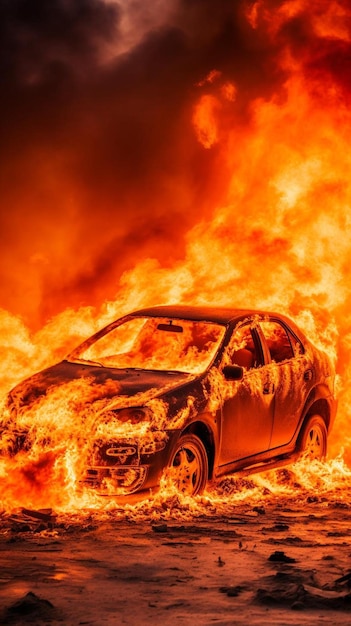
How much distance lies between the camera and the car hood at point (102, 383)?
8.80 meters

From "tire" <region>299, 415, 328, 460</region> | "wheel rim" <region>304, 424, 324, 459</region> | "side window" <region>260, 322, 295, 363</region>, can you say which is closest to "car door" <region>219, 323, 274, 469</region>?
"side window" <region>260, 322, 295, 363</region>

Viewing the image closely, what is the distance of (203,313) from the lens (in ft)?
33.9

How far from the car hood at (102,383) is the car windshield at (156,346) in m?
0.28

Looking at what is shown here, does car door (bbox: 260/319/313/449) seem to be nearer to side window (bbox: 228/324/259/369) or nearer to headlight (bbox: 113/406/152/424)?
side window (bbox: 228/324/259/369)

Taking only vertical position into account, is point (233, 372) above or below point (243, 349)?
below

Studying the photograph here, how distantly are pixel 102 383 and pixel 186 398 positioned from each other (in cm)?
75

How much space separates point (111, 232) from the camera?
19641 mm

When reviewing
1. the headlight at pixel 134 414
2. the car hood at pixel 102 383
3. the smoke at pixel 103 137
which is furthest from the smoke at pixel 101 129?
the headlight at pixel 134 414

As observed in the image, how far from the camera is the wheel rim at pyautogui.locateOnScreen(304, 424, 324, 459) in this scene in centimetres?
1061

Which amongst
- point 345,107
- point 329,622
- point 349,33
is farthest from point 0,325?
point 329,622

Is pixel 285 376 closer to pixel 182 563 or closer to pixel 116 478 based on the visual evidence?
Result: pixel 116 478

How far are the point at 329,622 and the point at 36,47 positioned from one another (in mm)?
16285

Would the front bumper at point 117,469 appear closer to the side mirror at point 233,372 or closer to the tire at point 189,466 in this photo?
the tire at point 189,466

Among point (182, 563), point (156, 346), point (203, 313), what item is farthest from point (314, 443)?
point (182, 563)
